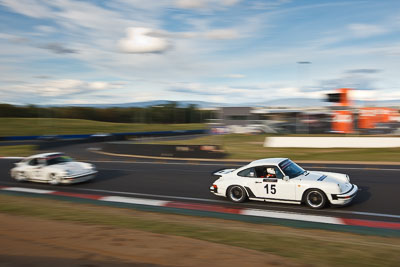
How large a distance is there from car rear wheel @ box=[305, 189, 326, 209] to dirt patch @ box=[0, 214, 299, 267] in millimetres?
3714

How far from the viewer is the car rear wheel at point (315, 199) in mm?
8141

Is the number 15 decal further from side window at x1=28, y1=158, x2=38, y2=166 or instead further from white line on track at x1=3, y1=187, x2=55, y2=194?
side window at x1=28, y1=158, x2=38, y2=166

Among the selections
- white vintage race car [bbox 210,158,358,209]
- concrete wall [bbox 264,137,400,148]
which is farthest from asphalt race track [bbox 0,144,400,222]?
concrete wall [bbox 264,137,400,148]

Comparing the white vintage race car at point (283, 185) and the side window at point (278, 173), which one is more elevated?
the side window at point (278, 173)

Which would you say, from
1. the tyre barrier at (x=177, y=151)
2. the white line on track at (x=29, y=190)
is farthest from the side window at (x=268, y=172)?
the tyre barrier at (x=177, y=151)

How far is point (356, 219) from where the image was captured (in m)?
7.57

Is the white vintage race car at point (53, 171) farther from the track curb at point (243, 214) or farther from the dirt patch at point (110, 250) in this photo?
the dirt patch at point (110, 250)

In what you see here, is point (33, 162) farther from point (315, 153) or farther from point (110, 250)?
point (315, 153)

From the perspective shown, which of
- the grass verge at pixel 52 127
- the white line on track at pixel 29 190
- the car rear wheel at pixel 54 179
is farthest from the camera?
the grass verge at pixel 52 127

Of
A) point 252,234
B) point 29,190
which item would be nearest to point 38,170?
point 29,190

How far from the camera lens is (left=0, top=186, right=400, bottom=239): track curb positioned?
6.79 meters

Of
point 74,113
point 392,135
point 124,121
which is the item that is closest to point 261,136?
point 392,135

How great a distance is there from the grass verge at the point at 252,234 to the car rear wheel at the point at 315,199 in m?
1.72

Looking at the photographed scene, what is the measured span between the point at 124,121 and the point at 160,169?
66.0 meters
